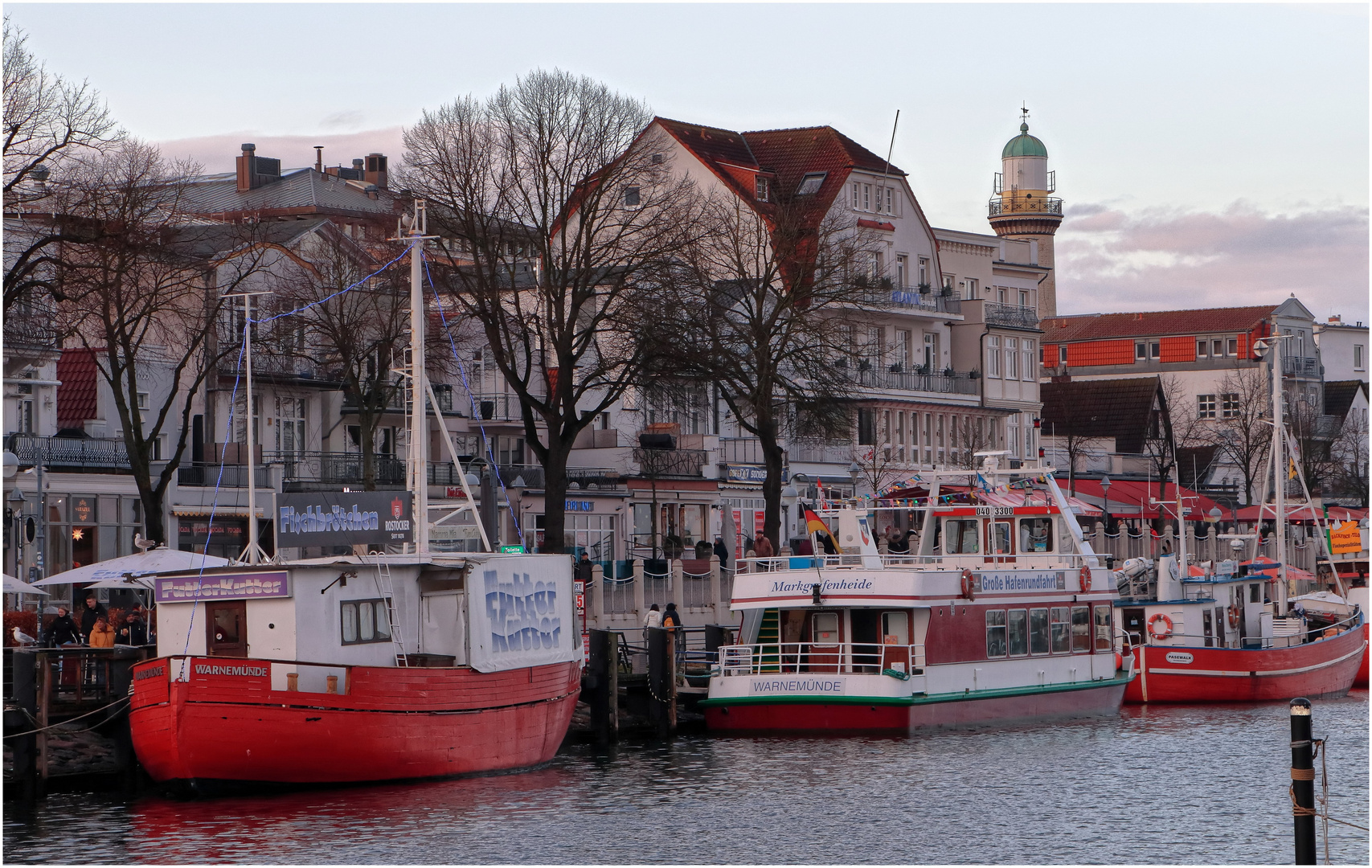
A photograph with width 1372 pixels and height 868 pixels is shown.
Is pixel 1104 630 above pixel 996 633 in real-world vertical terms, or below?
below

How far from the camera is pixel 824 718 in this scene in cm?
4044

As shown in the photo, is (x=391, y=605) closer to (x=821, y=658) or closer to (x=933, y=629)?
(x=821, y=658)

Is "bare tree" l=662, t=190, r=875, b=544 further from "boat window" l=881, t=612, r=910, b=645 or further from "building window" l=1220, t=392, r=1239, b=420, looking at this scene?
"building window" l=1220, t=392, r=1239, b=420

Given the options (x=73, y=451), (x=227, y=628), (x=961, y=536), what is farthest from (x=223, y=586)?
(x=73, y=451)

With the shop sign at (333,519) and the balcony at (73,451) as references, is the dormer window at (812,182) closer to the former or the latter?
the balcony at (73,451)

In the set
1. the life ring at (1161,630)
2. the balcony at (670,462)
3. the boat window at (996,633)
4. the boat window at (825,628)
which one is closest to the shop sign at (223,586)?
the boat window at (825,628)

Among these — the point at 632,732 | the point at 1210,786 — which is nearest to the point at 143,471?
the point at 632,732

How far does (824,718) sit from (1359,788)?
10.9 meters

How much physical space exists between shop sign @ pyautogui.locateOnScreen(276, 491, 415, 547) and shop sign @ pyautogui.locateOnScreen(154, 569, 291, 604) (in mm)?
637

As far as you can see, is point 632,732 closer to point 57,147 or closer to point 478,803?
point 478,803

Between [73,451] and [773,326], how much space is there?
19.9 meters

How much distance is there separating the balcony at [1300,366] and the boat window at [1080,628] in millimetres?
73240

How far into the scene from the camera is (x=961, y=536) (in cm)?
4569

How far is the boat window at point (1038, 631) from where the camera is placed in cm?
4394
